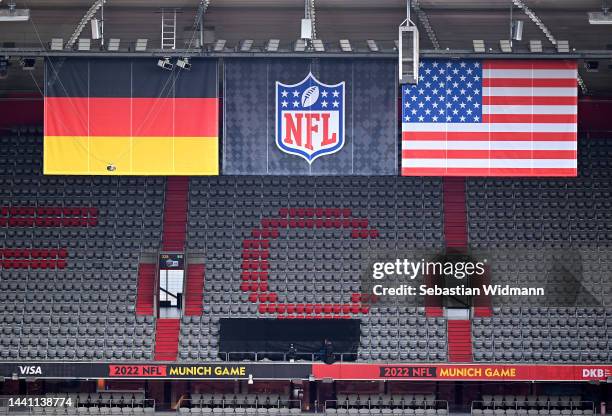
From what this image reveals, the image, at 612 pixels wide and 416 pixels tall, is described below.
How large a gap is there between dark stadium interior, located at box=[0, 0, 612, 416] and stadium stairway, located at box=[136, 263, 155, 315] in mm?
50

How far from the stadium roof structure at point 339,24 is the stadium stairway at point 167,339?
7.30m

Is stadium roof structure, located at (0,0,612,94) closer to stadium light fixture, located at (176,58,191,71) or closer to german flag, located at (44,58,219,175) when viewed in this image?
stadium light fixture, located at (176,58,191,71)

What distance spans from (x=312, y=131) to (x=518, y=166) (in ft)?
17.0

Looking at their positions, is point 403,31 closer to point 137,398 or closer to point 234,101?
point 234,101

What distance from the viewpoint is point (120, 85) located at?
30312 millimetres

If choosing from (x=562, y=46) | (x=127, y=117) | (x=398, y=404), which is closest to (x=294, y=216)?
(x=398, y=404)

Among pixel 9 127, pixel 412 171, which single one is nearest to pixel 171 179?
pixel 9 127

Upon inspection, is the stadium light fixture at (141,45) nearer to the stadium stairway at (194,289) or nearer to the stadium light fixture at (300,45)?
the stadium light fixture at (300,45)

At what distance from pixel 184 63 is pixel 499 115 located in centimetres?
790

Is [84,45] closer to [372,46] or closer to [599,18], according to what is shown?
[372,46]

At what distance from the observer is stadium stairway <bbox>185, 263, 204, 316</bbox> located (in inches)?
1293

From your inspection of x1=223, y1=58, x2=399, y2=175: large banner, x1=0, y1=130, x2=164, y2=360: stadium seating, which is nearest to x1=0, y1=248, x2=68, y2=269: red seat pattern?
x1=0, y1=130, x2=164, y2=360: stadium seating

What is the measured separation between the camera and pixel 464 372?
31.1 meters

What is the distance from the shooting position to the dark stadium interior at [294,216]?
3031cm
